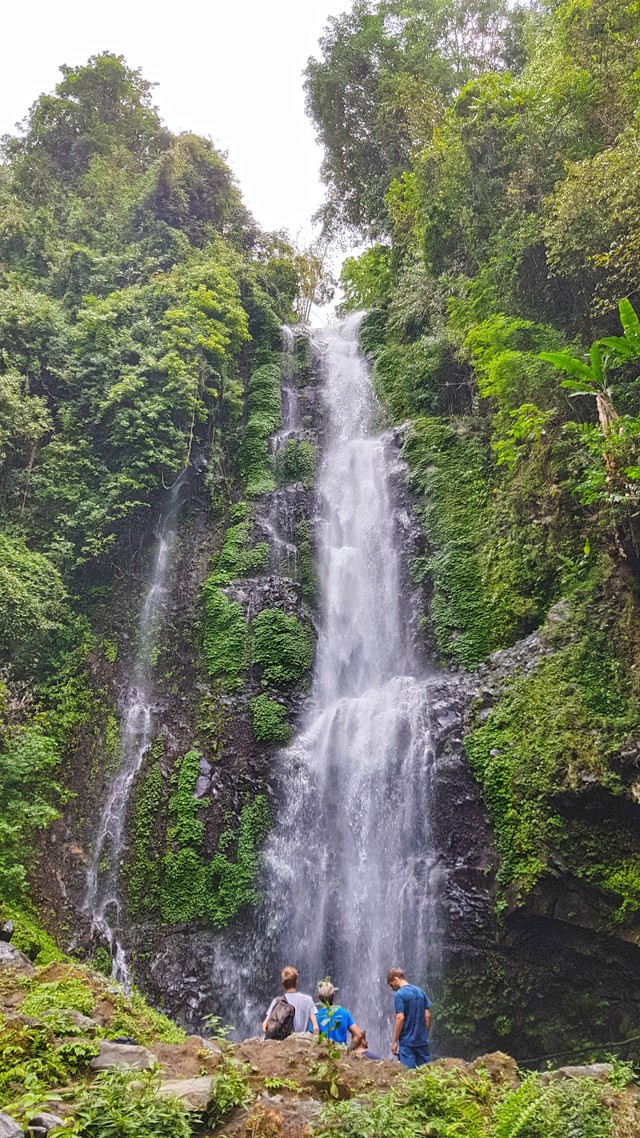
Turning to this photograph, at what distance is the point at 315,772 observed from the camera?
1085 centimetres

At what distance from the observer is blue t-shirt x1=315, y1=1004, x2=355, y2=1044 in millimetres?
5223

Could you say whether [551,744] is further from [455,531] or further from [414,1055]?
[455,531]

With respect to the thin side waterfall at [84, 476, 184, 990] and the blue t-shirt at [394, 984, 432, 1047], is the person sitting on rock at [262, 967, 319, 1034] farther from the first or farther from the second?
the thin side waterfall at [84, 476, 184, 990]

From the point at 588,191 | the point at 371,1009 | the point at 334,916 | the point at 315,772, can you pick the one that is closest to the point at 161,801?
the point at 315,772

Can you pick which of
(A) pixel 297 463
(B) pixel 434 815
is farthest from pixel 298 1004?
(A) pixel 297 463

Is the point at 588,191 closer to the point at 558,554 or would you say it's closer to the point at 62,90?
the point at 558,554

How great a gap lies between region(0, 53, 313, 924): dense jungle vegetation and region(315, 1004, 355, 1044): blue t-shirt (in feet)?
17.7

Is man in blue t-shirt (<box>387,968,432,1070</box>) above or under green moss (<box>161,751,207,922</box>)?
under

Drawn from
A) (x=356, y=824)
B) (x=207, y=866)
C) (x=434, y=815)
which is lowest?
(x=207, y=866)

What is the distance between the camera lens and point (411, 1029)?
5805 millimetres

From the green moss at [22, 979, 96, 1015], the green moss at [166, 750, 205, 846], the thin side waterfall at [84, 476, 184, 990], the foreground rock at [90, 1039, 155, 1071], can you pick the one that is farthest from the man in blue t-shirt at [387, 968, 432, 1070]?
the green moss at [166, 750, 205, 846]

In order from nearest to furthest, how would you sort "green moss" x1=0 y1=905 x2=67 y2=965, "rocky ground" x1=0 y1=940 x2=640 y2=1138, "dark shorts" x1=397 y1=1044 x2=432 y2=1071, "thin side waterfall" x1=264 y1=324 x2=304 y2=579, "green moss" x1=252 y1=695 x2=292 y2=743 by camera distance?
1. "rocky ground" x1=0 y1=940 x2=640 y2=1138
2. "dark shorts" x1=397 y1=1044 x2=432 y2=1071
3. "green moss" x1=0 y1=905 x2=67 y2=965
4. "green moss" x1=252 y1=695 x2=292 y2=743
5. "thin side waterfall" x1=264 y1=324 x2=304 y2=579

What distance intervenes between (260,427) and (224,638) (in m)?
6.27

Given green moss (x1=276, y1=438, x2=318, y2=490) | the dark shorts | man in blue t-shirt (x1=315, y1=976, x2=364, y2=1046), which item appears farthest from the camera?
green moss (x1=276, y1=438, x2=318, y2=490)
